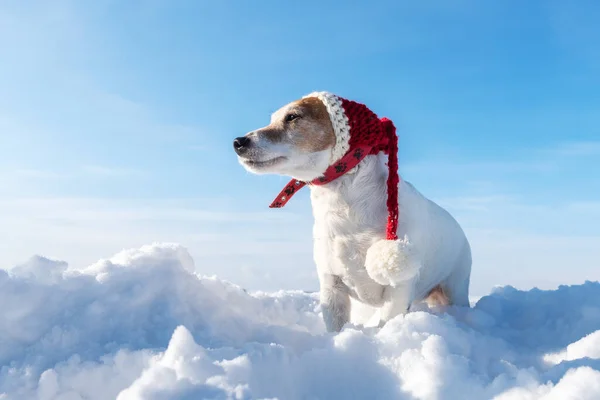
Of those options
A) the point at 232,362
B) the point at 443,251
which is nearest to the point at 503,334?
the point at 443,251

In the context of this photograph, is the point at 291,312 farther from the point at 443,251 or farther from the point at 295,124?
the point at 295,124

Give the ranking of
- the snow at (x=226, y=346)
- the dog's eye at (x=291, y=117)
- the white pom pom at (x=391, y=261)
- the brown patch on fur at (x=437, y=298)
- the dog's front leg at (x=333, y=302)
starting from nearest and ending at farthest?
the snow at (x=226, y=346)
the white pom pom at (x=391, y=261)
the dog's eye at (x=291, y=117)
the dog's front leg at (x=333, y=302)
the brown patch on fur at (x=437, y=298)

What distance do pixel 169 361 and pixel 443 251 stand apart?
2.48 meters

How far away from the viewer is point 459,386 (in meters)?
2.59

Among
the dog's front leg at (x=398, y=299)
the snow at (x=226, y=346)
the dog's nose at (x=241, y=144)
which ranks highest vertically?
the dog's nose at (x=241, y=144)

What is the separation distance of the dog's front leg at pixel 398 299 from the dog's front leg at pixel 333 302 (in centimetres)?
37

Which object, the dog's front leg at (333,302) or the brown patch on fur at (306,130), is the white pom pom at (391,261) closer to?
the dog's front leg at (333,302)

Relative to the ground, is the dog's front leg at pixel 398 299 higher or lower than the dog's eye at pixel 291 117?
lower

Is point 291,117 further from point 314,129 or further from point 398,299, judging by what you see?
point 398,299

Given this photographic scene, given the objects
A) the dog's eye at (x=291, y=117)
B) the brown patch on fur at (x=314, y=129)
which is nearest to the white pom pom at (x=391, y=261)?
the brown patch on fur at (x=314, y=129)

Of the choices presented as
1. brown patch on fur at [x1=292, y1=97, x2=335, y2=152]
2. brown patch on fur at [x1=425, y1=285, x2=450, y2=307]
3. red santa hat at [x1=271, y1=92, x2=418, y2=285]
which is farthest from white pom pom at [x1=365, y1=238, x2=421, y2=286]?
brown patch on fur at [x1=425, y1=285, x2=450, y2=307]

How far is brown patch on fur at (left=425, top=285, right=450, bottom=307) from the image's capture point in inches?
180

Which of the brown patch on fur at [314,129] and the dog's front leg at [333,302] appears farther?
the dog's front leg at [333,302]

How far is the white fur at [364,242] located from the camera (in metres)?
3.57
